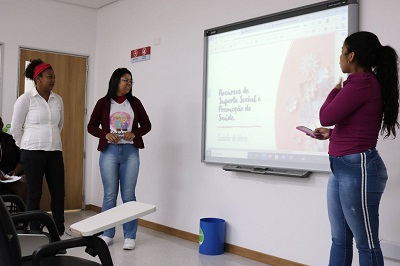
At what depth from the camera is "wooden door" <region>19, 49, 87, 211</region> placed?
5250mm

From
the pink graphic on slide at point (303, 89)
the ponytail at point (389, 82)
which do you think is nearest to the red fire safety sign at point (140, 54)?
the pink graphic on slide at point (303, 89)

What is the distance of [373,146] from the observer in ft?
6.49

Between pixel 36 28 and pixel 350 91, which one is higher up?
pixel 36 28

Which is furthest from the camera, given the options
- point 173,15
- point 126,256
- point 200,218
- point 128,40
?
point 128,40

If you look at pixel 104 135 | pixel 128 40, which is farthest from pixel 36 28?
pixel 104 135

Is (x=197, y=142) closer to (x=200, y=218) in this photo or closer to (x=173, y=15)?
(x=200, y=218)

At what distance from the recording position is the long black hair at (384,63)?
1963 mm

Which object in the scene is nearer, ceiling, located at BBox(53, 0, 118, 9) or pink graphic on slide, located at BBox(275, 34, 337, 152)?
pink graphic on slide, located at BBox(275, 34, 337, 152)

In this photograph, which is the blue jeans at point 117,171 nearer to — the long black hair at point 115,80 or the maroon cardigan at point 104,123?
the maroon cardigan at point 104,123

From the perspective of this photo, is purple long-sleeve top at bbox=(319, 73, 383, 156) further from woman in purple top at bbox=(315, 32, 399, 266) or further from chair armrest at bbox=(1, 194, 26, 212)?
chair armrest at bbox=(1, 194, 26, 212)

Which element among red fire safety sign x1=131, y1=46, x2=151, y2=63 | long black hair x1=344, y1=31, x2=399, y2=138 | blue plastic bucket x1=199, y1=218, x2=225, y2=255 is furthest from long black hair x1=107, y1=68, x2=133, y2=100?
long black hair x1=344, y1=31, x2=399, y2=138

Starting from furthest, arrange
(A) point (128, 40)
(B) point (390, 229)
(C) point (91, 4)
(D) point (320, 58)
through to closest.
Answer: (C) point (91, 4)
(A) point (128, 40)
(D) point (320, 58)
(B) point (390, 229)

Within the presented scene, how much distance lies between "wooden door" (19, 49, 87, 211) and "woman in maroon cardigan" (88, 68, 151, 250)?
1847 mm

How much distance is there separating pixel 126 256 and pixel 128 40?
2.64m
